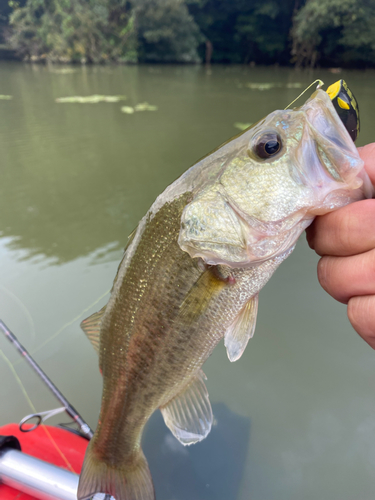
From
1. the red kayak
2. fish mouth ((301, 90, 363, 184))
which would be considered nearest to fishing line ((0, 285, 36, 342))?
the red kayak

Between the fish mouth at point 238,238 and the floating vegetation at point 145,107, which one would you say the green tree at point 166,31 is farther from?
the fish mouth at point 238,238

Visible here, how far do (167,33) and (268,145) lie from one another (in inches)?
1005

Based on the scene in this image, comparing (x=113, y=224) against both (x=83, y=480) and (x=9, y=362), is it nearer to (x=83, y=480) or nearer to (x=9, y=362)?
(x=9, y=362)

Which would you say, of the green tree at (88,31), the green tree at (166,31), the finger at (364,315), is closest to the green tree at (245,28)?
the green tree at (166,31)

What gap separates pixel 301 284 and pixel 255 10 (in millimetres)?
26047

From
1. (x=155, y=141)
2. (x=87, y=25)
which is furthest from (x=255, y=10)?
(x=155, y=141)

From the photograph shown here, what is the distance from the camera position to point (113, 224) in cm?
371

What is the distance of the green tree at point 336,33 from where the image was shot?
53.2 feet

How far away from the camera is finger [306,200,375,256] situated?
0.74 metres

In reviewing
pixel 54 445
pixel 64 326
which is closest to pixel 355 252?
pixel 54 445

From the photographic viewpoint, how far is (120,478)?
1.17m

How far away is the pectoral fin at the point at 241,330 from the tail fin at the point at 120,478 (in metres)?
0.66

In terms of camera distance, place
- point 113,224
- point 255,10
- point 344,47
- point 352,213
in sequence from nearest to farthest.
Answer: point 352,213, point 113,224, point 344,47, point 255,10

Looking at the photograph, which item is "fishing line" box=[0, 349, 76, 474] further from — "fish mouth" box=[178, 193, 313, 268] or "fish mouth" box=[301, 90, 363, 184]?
"fish mouth" box=[301, 90, 363, 184]
